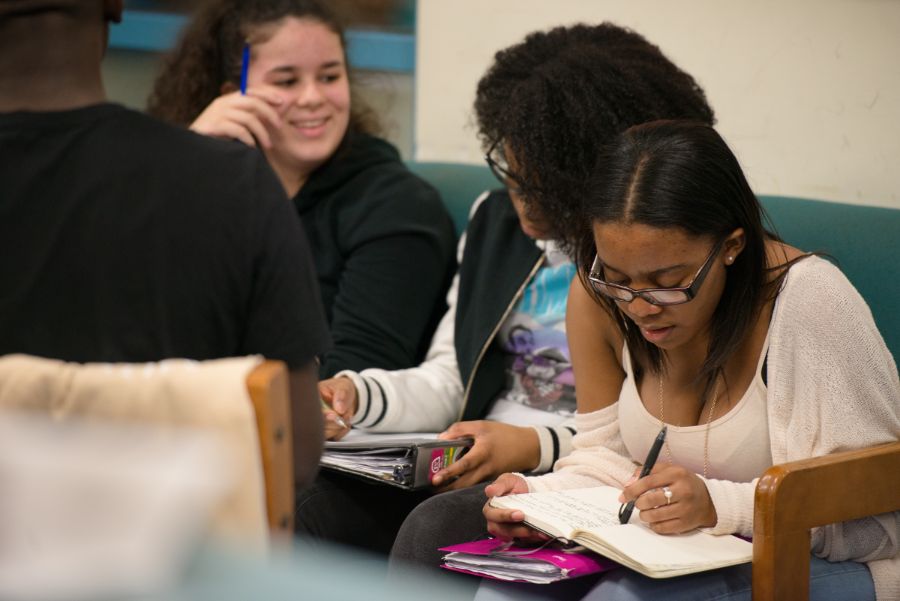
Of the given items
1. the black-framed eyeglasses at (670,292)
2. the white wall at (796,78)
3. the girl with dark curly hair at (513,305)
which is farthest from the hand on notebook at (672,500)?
the white wall at (796,78)

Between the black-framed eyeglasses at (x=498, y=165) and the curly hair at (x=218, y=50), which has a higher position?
the curly hair at (x=218, y=50)

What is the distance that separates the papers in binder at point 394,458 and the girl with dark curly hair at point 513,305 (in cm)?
3

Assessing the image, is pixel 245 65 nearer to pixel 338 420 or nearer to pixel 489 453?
pixel 338 420

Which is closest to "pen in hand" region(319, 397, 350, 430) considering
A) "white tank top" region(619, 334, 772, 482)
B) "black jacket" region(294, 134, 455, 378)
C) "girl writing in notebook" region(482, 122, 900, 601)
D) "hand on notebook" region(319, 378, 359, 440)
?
"hand on notebook" region(319, 378, 359, 440)

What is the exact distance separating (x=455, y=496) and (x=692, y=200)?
24.8 inches

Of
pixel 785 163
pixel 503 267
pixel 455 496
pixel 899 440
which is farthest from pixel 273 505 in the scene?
pixel 785 163

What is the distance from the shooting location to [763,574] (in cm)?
144

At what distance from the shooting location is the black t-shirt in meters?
1.12

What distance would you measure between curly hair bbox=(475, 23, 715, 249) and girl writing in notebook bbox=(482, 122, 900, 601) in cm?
29

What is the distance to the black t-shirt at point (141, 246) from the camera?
1.12 metres

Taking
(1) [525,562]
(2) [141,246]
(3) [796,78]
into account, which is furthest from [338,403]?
(3) [796,78]

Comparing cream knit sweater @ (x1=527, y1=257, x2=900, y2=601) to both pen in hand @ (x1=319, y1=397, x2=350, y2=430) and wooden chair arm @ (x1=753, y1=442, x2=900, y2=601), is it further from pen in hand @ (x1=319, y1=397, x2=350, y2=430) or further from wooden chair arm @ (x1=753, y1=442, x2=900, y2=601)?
pen in hand @ (x1=319, y1=397, x2=350, y2=430)

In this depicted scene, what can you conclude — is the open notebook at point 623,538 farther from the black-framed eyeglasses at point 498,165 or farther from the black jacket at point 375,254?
the black jacket at point 375,254

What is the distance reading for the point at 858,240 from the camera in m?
1.94
